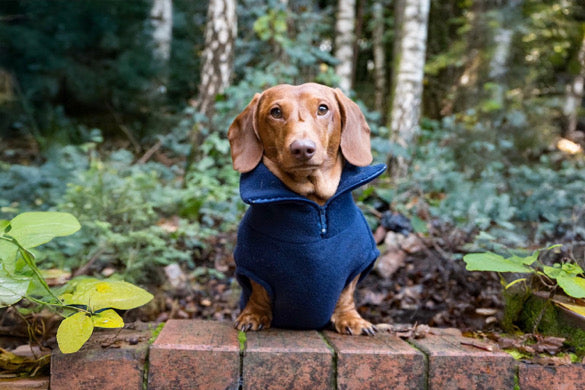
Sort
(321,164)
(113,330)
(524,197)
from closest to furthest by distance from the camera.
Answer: (321,164), (113,330), (524,197)

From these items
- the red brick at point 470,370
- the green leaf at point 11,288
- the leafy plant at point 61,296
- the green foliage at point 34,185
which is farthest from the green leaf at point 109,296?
the green foliage at point 34,185

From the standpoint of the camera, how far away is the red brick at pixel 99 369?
1528mm

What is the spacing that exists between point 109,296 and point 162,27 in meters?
6.60

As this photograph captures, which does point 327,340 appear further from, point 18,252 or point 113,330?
point 18,252

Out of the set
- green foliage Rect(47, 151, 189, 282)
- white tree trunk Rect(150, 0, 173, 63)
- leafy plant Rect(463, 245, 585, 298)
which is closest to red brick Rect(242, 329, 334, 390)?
leafy plant Rect(463, 245, 585, 298)

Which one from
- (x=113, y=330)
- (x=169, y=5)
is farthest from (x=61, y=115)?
(x=113, y=330)

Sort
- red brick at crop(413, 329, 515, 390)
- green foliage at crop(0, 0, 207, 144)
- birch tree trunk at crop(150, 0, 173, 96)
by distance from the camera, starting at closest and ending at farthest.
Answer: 1. red brick at crop(413, 329, 515, 390)
2. green foliage at crop(0, 0, 207, 144)
3. birch tree trunk at crop(150, 0, 173, 96)

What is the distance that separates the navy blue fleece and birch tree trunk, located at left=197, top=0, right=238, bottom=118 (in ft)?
10.3

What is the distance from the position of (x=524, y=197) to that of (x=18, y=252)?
356cm

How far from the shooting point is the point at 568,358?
1.70 meters

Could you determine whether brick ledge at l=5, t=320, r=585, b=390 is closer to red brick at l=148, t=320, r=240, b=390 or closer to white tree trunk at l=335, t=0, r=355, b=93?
red brick at l=148, t=320, r=240, b=390

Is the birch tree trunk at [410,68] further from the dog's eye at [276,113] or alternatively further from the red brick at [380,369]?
the red brick at [380,369]

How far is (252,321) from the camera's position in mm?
1873

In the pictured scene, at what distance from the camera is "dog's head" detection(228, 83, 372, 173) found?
165 cm
